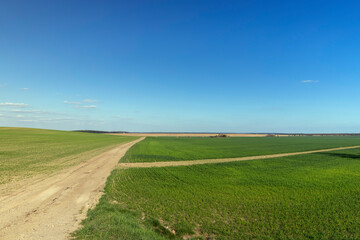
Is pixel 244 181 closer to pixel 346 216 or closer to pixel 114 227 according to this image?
pixel 346 216

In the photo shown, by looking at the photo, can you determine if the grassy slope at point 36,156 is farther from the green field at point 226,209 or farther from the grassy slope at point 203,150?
the green field at point 226,209

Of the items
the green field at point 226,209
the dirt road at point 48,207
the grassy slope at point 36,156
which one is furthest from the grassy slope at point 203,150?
the green field at point 226,209

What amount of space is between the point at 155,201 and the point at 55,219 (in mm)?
5695

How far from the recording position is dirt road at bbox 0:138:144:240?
8.64 m

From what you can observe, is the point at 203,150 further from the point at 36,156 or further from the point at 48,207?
the point at 48,207

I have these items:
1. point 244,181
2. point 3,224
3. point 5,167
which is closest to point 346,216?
point 244,181

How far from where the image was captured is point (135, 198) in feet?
44.1

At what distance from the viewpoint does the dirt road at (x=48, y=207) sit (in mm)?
8641

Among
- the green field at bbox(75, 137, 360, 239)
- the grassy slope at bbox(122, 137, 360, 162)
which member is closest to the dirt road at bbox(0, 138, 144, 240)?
the green field at bbox(75, 137, 360, 239)

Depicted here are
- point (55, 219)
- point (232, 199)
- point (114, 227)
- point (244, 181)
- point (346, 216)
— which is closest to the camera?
point (114, 227)

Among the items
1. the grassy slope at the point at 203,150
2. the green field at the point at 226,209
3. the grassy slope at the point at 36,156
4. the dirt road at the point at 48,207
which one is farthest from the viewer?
the grassy slope at the point at 203,150

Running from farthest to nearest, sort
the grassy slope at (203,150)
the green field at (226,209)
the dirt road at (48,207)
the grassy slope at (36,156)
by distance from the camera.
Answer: the grassy slope at (203,150) < the grassy slope at (36,156) < the green field at (226,209) < the dirt road at (48,207)

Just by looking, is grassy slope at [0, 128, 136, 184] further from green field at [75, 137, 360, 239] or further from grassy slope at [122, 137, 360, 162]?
green field at [75, 137, 360, 239]

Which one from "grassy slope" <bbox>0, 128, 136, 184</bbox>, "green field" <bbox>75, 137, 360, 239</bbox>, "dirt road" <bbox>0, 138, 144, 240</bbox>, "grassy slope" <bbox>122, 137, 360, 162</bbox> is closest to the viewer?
"dirt road" <bbox>0, 138, 144, 240</bbox>
